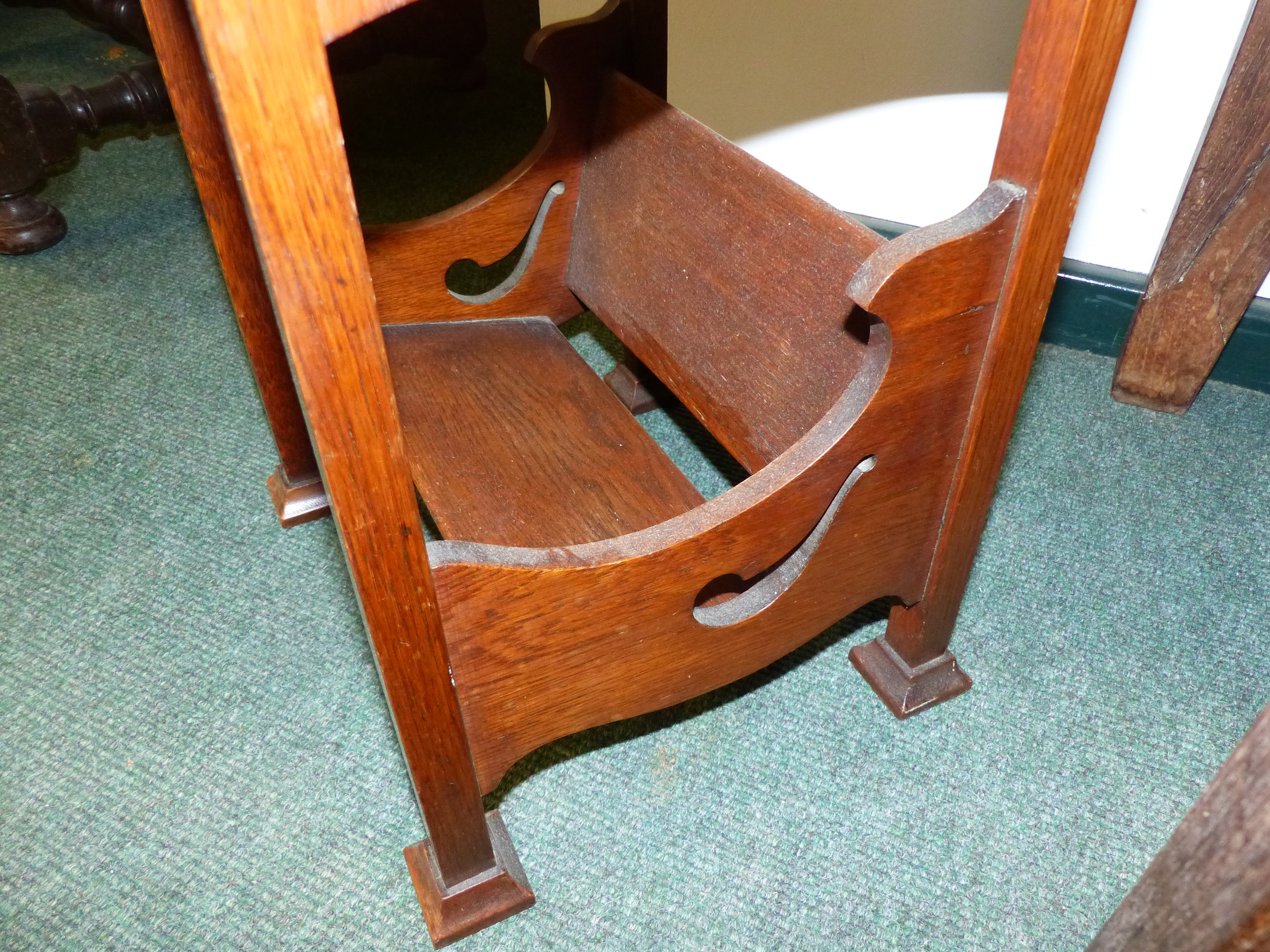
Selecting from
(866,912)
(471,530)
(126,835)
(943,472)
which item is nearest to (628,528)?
(471,530)

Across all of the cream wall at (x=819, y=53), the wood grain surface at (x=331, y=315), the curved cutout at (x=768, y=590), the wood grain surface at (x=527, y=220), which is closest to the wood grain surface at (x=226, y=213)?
the wood grain surface at (x=527, y=220)

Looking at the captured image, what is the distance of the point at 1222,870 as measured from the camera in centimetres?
46

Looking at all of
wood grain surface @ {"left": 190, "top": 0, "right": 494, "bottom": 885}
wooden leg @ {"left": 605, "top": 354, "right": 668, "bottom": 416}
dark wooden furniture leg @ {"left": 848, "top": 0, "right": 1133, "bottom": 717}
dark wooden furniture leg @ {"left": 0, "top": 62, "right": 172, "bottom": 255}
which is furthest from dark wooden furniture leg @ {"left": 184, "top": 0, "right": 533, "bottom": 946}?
dark wooden furniture leg @ {"left": 0, "top": 62, "right": 172, "bottom": 255}

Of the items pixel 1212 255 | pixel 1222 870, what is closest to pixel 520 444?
pixel 1222 870

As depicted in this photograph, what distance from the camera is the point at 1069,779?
3.06 ft

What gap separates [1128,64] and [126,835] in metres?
1.36

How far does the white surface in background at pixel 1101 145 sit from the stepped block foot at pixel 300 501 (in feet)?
2.21

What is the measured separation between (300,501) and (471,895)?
0.55m

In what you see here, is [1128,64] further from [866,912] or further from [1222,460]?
[866,912]

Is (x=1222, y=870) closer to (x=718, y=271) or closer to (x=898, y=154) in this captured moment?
(x=718, y=271)

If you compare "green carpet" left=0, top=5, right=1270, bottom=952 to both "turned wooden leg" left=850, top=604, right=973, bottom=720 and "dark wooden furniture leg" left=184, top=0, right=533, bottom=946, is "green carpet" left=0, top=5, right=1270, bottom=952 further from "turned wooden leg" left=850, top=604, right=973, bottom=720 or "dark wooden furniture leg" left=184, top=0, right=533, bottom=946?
"dark wooden furniture leg" left=184, top=0, right=533, bottom=946

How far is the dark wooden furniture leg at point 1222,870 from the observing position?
0.44 metres

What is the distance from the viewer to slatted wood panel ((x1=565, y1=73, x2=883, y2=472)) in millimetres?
810

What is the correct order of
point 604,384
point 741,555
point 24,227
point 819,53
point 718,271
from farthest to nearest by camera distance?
point 24,227
point 819,53
point 604,384
point 718,271
point 741,555
